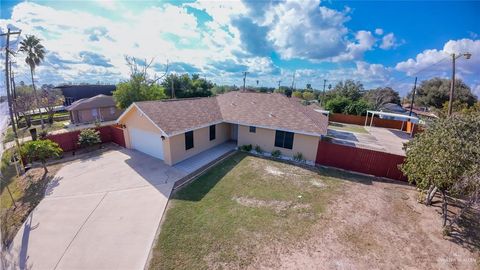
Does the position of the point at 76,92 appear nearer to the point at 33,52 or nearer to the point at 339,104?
the point at 33,52

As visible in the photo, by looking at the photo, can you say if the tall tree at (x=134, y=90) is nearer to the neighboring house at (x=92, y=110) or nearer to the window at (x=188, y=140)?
the neighboring house at (x=92, y=110)

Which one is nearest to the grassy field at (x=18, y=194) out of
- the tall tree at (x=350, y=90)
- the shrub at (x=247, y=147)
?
the shrub at (x=247, y=147)

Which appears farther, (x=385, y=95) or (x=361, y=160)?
(x=385, y=95)

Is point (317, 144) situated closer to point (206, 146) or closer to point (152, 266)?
point (206, 146)

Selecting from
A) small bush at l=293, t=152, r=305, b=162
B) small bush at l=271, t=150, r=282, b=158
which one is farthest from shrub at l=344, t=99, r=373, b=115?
small bush at l=271, t=150, r=282, b=158

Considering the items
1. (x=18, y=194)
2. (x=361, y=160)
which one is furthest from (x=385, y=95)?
(x=18, y=194)

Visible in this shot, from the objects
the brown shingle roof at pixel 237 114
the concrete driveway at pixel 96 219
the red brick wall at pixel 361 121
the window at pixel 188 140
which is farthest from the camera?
the red brick wall at pixel 361 121
